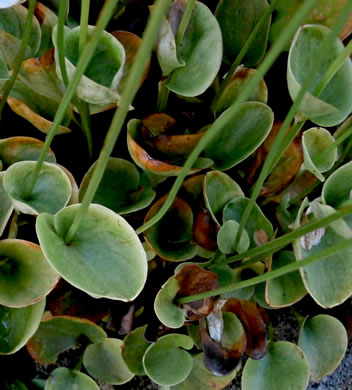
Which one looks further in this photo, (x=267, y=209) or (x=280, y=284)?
(x=267, y=209)

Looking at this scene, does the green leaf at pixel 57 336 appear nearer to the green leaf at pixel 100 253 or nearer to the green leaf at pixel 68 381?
the green leaf at pixel 68 381

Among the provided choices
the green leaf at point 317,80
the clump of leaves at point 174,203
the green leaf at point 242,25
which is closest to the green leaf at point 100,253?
the clump of leaves at point 174,203

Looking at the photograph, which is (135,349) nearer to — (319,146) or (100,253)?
(100,253)

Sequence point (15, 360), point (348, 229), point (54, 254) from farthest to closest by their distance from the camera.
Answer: point (15, 360)
point (348, 229)
point (54, 254)

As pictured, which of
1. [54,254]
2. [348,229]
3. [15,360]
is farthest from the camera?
[15,360]

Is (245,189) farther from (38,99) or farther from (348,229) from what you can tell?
(38,99)

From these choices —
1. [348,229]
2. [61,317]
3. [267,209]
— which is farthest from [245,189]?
[61,317]

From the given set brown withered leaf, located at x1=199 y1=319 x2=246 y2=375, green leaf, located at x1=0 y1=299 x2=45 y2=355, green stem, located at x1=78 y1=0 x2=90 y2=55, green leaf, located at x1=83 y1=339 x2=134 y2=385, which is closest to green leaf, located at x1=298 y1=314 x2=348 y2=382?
brown withered leaf, located at x1=199 y1=319 x2=246 y2=375
